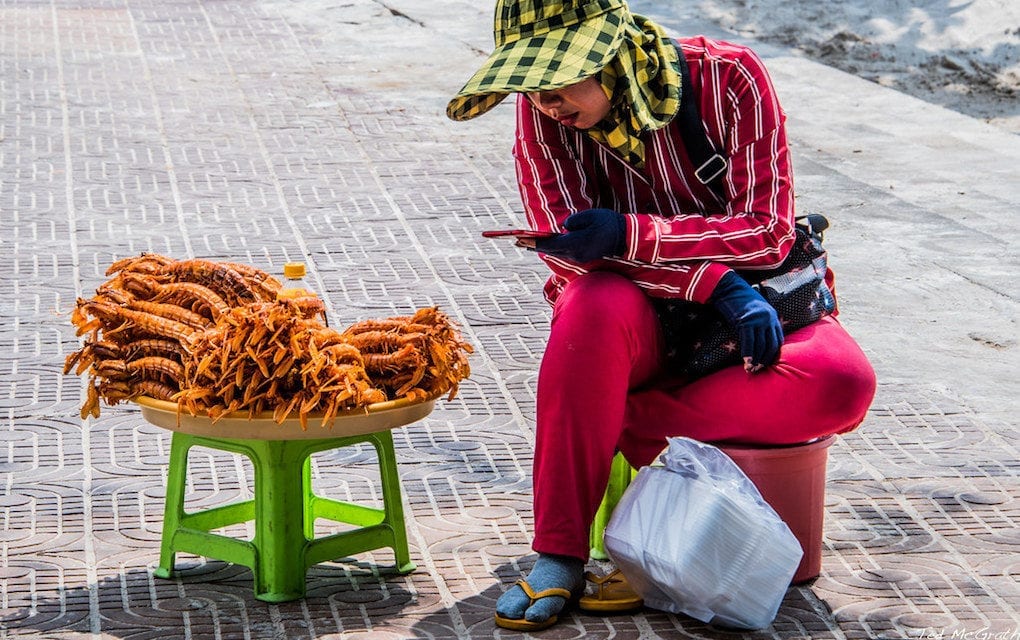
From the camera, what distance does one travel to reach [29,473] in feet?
13.3

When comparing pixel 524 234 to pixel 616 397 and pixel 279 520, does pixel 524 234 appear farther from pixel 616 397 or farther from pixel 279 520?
pixel 279 520

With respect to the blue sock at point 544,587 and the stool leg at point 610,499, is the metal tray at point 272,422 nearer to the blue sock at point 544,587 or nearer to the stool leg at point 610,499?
the blue sock at point 544,587

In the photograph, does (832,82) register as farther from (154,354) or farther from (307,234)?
(154,354)

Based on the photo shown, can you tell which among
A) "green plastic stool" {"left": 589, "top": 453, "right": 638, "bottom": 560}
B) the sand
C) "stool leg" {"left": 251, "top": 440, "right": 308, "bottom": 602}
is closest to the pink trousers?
"green plastic stool" {"left": 589, "top": 453, "right": 638, "bottom": 560}

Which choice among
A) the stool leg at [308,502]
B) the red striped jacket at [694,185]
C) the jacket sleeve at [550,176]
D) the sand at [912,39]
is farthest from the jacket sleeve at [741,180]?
the sand at [912,39]

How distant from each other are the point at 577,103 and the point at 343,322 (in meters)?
2.42

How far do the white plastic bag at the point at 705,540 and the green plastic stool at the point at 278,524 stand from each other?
1.84ft

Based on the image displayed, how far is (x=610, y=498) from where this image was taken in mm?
3533

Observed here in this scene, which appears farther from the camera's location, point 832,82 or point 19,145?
point 832,82

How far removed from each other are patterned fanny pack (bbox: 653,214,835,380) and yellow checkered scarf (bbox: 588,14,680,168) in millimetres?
373

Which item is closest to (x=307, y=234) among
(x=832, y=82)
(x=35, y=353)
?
(x=35, y=353)

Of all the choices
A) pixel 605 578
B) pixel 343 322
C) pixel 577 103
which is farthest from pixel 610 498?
pixel 343 322

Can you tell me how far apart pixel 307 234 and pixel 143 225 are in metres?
0.76

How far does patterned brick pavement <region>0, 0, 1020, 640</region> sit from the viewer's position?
3311 mm
